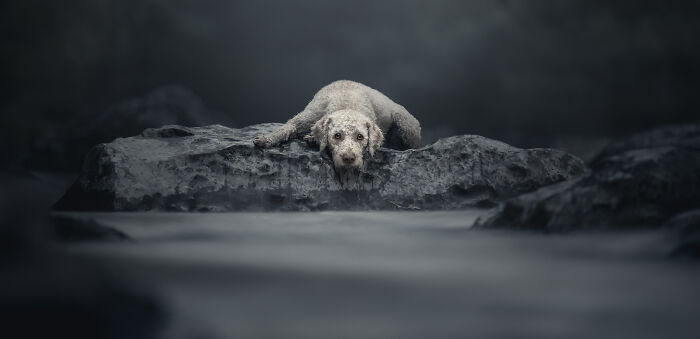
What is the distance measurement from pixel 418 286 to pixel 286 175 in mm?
3947

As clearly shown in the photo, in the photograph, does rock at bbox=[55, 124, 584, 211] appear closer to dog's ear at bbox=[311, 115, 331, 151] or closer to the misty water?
dog's ear at bbox=[311, 115, 331, 151]

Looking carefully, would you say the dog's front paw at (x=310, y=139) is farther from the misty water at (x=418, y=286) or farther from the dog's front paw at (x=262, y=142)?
the misty water at (x=418, y=286)

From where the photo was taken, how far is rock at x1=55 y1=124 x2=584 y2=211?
17.4 feet

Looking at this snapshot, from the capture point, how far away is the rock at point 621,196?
3.04 metres

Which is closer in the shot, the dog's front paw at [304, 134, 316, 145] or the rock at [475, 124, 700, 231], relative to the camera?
the rock at [475, 124, 700, 231]

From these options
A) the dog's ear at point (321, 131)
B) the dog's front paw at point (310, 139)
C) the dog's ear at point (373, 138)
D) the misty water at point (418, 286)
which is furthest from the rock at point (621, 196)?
the dog's front paw at point (310, 139)

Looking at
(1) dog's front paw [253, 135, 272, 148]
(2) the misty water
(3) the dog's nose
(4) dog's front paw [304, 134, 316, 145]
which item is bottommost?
(2) the misty water

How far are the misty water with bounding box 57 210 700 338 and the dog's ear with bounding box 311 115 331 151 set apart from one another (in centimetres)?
330

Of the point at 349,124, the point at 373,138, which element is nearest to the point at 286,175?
the point at 349,124

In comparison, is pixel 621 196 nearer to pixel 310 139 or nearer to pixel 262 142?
pixel 262 142

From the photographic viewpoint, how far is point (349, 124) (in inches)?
241

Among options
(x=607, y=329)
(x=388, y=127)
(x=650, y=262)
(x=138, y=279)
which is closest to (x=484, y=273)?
(x=607, y=329)

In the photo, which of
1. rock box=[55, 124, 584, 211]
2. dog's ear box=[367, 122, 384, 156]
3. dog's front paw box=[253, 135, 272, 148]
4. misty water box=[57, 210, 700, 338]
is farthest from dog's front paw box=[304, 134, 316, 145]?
misty water box=[57, 210, 700, 338]

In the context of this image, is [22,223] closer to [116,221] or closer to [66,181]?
[116,221]
